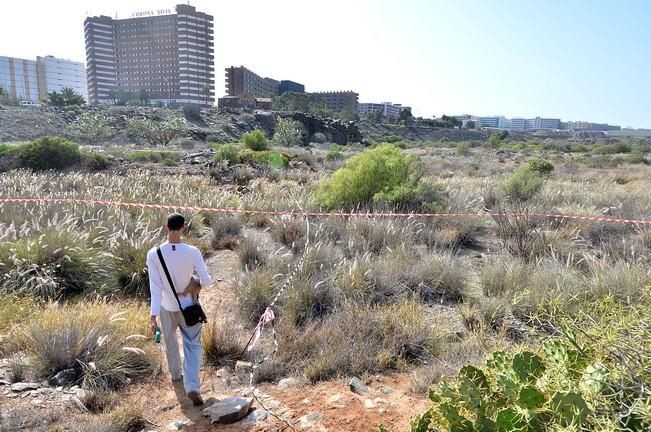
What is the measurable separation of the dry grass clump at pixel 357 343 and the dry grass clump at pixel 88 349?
1436 millimetres

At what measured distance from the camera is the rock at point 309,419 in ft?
10.9

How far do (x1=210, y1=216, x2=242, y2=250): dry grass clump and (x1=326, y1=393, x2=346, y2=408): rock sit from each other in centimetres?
542

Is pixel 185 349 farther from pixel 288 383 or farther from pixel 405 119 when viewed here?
pixel 405 119

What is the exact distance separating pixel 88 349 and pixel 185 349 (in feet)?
3.32

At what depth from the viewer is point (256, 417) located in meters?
3.50

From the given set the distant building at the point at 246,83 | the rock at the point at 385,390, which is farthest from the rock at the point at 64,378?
the distant building at the point at 246,83

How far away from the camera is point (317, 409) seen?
11.6ft

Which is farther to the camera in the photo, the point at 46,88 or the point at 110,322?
the point at 46,88

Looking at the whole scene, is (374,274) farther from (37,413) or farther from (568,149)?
(568,149)

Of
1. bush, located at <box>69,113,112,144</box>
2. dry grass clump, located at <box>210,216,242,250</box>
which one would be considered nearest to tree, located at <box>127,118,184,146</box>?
bush, located at <box>69,113,112,144</box>

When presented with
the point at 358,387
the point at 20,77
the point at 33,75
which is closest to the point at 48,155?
the point at 358,387

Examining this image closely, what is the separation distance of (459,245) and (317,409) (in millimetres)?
6064

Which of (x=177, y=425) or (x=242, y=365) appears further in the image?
(x=242, y=365)

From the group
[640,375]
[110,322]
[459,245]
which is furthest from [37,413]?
[459,245]
